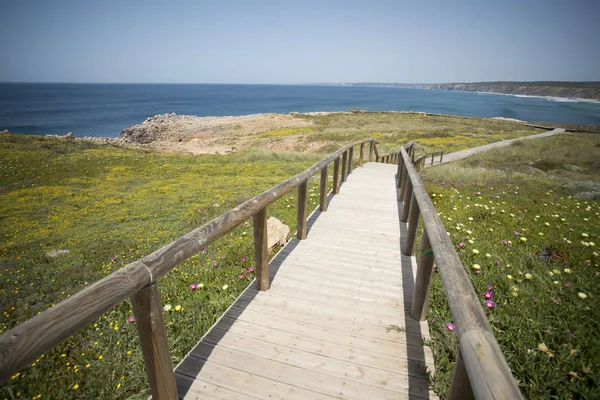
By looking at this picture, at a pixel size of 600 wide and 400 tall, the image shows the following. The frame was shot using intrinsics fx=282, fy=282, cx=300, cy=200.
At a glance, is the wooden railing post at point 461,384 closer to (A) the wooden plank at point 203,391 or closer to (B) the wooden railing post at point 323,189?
(A) the wooden plank at point 203,391

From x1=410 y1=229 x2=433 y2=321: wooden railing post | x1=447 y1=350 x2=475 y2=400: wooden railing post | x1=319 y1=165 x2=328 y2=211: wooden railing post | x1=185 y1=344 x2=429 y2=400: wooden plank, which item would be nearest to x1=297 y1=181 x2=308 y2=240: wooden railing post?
x1=319 y1=165 x2=328 y2=211: wooden railing post

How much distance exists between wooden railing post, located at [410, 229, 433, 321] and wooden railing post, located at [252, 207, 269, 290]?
1.71 metres

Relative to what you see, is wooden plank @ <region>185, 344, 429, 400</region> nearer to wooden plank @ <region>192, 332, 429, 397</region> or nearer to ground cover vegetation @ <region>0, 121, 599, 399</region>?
wooden plank @ <region>192, 332, 429, 397</region>

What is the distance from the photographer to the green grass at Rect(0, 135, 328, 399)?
2924 millimetres

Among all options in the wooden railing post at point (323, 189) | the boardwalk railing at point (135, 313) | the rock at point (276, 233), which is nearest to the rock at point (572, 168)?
the wooden railing post at point (323, 189)

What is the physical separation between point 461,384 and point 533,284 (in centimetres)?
354

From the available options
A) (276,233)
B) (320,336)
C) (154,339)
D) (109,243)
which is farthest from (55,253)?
(320,336)

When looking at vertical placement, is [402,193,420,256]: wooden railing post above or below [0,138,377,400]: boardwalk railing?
below

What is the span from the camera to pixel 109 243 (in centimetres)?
647

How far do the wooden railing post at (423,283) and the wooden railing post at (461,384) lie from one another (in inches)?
53.8

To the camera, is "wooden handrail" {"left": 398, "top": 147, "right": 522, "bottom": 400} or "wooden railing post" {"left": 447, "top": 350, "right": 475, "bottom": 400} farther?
"wooden railing post" {"left": 447, "top": 350, "right": 475, "bottom": 400}

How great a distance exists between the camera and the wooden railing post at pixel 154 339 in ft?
5.65

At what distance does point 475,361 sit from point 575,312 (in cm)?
342

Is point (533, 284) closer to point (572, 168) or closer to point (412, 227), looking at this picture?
point (412, 227)
